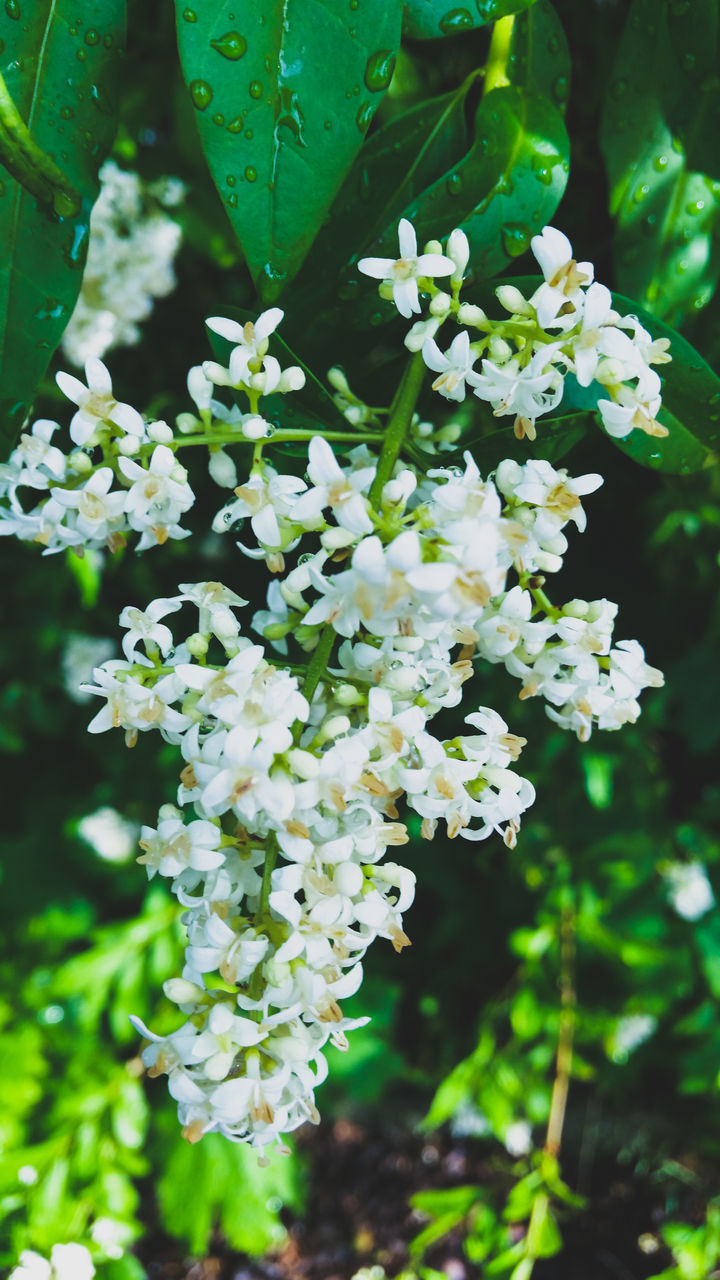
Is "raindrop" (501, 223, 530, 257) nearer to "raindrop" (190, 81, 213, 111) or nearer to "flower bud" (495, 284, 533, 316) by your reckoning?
"flower bud" (495, 284, 533, 316)

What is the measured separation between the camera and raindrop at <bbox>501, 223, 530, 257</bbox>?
61cm

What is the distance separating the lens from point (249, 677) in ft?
1.52

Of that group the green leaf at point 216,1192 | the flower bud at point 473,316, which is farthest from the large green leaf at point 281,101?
the green leaf at point 216,1192

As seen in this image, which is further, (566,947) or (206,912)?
→ (566,947)

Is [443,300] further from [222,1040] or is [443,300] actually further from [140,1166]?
[140,1166]

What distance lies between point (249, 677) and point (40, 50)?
0.46 m

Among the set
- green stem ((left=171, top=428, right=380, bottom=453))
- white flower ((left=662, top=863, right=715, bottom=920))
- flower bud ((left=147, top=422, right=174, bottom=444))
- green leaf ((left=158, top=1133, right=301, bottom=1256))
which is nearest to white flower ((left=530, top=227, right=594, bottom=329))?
green stem ((left=171, top=428, right=380, bottom=453))

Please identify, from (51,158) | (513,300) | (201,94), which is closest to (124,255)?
(51,158)

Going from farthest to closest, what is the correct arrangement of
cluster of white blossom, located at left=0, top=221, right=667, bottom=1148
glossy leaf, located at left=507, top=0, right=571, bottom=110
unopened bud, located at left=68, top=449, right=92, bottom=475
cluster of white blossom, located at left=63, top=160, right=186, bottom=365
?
cluster of white blossom, located at left=63, top=160, right=186, bottom=365 → glossy leaf, located at left=507, top=0, right=571, bottom=110 → unopened bud, located at left=68, top=449, right=92, bottom=475 → cluster of white blossom, located at left=0, top=221, right=667, bottom=1148

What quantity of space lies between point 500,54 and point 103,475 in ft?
1.45

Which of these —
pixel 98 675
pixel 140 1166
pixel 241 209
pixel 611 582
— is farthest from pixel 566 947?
pixel 241 209

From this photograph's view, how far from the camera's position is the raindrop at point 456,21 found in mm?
546

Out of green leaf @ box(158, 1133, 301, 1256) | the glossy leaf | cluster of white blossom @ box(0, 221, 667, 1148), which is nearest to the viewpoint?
cluster of white blossom @ box(0, 221, 667, 1148)

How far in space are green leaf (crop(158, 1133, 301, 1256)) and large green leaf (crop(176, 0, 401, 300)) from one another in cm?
170
